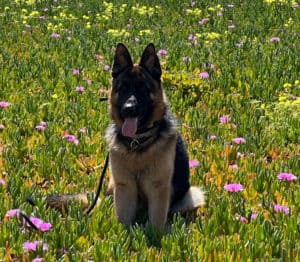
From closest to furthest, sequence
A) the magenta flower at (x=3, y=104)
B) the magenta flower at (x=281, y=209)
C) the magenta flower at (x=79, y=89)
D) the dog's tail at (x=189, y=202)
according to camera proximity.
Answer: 1. the magenta flower at (x=281, y=209)
2. the dog's tail at (x=189, y=202)
3. the magenta flower at (x=3, y=104)
4. the magenta flower at (x=79, y=89)

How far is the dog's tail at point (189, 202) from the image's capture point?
14.4ft

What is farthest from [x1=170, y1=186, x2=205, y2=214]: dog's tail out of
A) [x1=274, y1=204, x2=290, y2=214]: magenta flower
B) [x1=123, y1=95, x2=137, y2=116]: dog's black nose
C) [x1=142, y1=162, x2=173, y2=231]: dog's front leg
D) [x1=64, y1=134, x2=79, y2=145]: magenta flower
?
[x1=64, y1=134, x2=79, y2=145]: magenta flower

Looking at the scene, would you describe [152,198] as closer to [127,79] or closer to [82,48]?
[127,79]

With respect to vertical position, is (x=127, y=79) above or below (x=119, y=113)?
above

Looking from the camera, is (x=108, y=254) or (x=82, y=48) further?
(x=82, y=48)

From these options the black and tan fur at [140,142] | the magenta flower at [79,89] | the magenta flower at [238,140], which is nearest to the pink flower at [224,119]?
the magenta flower at [238,140]

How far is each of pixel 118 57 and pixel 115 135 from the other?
0.57m

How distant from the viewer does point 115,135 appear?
4199 millimetres

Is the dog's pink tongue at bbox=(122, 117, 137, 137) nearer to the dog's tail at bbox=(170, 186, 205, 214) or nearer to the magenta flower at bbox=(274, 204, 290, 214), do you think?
the dog's tail at bbox=(170, 186, 205, 214)

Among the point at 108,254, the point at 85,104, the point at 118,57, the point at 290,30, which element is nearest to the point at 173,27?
the point at 290,30

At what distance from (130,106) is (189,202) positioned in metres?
1.00

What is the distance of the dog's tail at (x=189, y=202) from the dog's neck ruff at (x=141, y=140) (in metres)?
0.63

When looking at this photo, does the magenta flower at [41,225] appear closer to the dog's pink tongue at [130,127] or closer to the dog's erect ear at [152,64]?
the dog's pink tongue at [130,127]

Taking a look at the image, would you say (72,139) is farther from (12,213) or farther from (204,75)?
(204,75)
